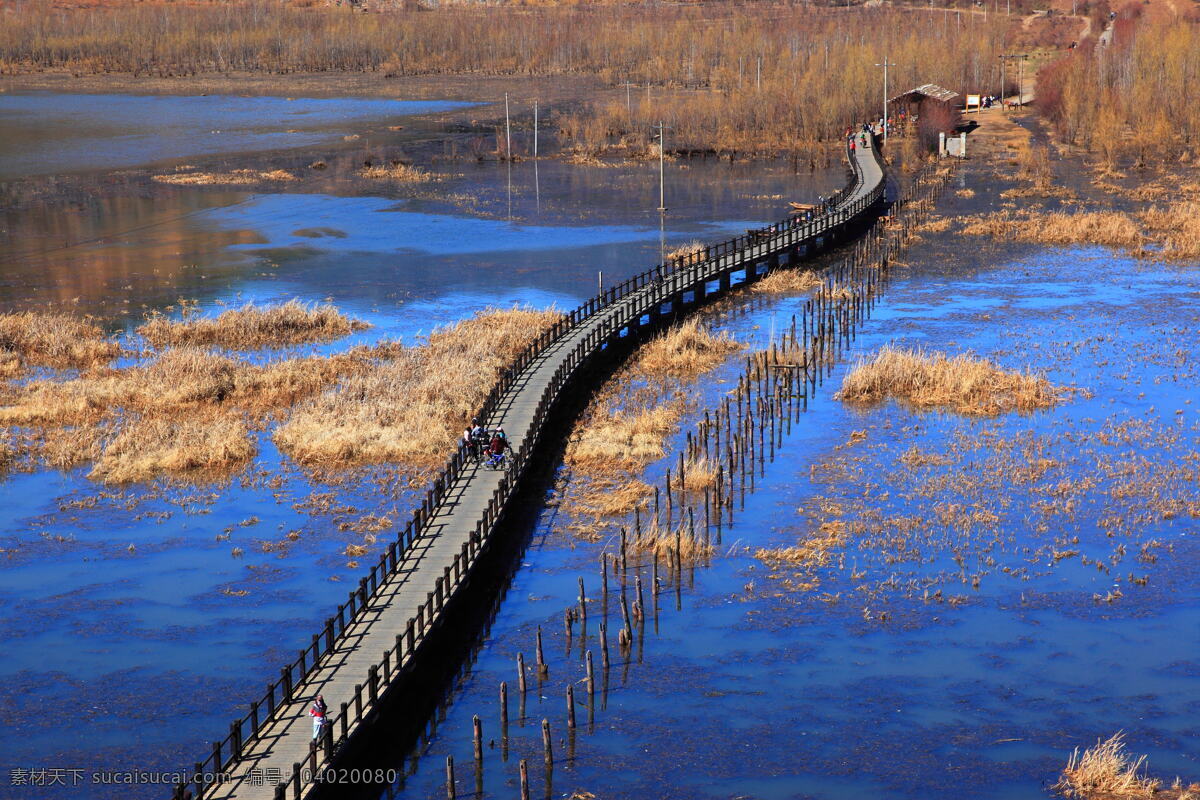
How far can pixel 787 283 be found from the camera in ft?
219

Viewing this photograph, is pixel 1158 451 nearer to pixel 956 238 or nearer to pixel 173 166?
pixel 956 238

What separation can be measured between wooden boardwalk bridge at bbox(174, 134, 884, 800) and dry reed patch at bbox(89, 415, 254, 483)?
687 cm

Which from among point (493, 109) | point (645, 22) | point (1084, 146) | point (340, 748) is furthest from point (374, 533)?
point (645, 22)

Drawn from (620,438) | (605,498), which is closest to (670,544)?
(605,498)

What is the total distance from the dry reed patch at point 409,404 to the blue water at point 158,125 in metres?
68.1

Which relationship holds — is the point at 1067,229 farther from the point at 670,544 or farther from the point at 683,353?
the point at 670,544

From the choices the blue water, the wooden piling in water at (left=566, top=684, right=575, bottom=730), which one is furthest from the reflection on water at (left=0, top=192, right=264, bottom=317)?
Result: the wooden piling in water at (left=566, top=684, right=575, bottom=730)

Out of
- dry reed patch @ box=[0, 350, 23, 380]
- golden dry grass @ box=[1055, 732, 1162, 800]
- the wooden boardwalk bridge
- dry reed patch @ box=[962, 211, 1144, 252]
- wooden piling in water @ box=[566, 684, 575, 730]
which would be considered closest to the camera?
the wooden boardwalk bridge

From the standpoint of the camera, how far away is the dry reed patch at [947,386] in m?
44.5

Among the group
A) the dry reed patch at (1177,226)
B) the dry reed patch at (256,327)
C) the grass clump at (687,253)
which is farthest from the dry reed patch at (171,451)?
the dry reed patch at (1177,226)

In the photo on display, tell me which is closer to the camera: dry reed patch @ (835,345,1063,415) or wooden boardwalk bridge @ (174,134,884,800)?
wooden boardwalk bridge @ (174,134,884,800)

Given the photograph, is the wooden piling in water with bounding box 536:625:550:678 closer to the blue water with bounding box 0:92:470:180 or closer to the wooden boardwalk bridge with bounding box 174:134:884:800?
the wooden boardwalk bridge with bounding box 174:134:884:800

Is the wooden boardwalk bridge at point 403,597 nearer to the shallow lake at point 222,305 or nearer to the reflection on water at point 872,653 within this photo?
the reflection on water at point 872,653

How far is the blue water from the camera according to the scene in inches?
4567
